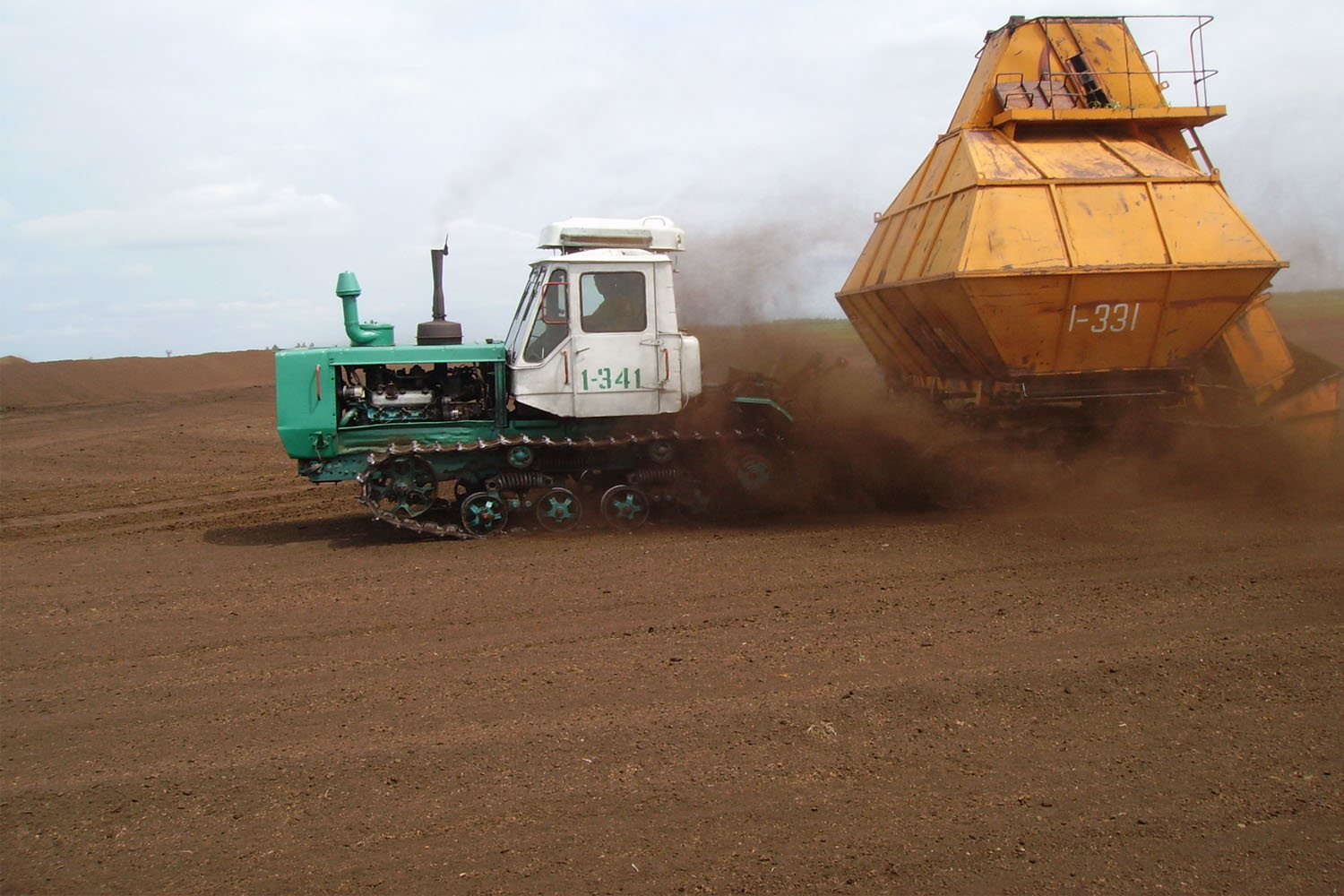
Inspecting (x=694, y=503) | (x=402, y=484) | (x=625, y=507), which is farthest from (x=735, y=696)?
(x=402, y=484)

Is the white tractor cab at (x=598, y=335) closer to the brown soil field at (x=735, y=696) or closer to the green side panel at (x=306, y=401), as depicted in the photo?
the brown soil field at (x=735, y=696)

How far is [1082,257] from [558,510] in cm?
506

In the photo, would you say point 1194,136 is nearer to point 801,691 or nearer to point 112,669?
point 801,691

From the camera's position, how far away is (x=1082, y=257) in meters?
8.70

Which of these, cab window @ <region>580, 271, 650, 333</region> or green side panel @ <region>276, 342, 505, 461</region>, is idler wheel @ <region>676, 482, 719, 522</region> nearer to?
cab window @ <region>580, 271, 650, 333</region>

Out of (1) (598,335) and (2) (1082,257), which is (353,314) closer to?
(1) (598,335)

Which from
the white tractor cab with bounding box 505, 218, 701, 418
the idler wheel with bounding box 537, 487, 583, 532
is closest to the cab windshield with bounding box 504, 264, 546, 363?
the white tractor cab with bounding box 505, 218, 701, 418

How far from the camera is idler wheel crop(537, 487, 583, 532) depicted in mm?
9719

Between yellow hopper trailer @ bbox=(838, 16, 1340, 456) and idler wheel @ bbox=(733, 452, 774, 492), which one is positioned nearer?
yellow hopper trailer @ bbox=(838, 16, 1340, 456)

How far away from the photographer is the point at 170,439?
1839 centimetres

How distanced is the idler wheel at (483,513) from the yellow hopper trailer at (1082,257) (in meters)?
4.31

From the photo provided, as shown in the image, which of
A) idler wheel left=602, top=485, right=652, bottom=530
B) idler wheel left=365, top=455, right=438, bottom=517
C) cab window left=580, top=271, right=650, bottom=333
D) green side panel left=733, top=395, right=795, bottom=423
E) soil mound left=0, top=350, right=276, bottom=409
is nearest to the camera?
idler wheel left=365, top=455, right=438, bottom=517

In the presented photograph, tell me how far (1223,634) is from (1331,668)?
2.08ft

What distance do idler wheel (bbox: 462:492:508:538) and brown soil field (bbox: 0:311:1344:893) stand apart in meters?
0.18
